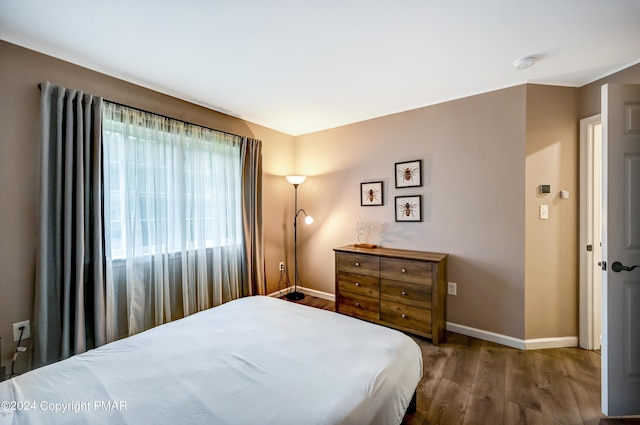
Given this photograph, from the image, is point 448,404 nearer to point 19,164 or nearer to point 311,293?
point 311,293

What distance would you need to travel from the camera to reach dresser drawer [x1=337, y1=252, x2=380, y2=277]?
9.23 ft

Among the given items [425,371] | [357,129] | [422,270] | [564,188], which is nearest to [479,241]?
[422,270]

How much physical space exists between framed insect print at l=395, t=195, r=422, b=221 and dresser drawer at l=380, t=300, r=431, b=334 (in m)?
0.99

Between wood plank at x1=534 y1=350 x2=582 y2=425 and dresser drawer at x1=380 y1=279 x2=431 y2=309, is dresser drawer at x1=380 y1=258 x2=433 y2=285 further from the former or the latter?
wood plank at x1=534 y1=350 x2=582 y2=425

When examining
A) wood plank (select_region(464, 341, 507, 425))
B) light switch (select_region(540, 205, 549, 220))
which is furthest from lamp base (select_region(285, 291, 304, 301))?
light switch (select_region(540, 205, 549, 220))

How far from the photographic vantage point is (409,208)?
304cm

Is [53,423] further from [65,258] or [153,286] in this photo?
[153,286]

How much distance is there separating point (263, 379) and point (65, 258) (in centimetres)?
A: 185

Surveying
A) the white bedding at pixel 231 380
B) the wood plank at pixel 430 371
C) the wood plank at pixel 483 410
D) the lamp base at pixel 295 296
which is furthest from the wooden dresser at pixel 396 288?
the white bedding at pixel 231 380

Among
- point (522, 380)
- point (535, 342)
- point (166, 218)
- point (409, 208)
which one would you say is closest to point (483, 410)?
point (522, 380)

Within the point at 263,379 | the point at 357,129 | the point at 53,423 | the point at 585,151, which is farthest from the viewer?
the point at 357,129

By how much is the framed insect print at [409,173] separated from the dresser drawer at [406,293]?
1140mm

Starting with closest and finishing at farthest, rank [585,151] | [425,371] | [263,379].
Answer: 1. [263,379]
2. [425,371]
3. [585,151]

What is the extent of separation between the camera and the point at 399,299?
2650mm
